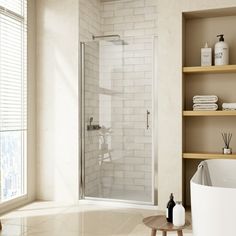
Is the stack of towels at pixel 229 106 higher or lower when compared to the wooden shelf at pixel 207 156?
higher

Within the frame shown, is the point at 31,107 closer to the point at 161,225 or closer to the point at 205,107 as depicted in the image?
the point at 205,107

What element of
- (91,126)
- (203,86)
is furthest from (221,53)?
(91,126)

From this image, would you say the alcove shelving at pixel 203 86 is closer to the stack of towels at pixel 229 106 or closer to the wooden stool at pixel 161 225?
the stack of towels at pixel 229 106

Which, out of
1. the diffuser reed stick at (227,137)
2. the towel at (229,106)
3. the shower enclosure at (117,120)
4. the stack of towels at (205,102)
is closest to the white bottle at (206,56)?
the stack of towels at (205,102)

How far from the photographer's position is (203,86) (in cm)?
437

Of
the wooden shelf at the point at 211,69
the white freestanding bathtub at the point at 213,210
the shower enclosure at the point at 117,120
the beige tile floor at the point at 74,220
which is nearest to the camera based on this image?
the white freestanding bathtub at the point at 213,210

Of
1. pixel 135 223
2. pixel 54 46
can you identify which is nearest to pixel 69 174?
pixel 135 223

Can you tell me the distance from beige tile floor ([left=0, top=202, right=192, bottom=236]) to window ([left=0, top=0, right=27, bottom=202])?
38cm

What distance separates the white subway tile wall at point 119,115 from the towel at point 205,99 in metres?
0.55

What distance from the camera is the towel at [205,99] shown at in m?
4.10

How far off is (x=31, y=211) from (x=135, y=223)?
1.29 m

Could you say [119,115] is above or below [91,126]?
above

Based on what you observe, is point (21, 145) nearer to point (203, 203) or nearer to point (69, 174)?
point (69, 174)

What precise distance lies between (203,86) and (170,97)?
1.69ft
